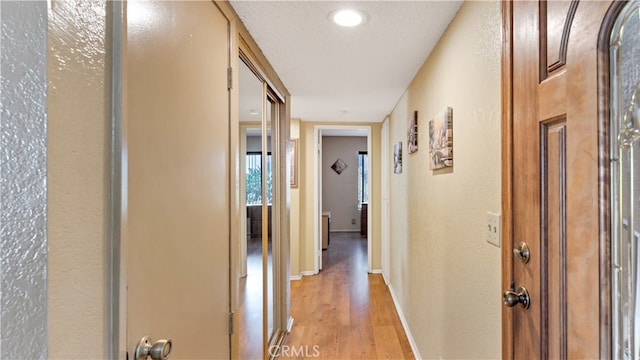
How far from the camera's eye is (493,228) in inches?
44.1

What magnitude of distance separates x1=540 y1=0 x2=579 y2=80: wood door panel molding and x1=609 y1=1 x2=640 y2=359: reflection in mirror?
135 millimetres

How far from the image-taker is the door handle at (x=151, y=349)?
762 millimetres

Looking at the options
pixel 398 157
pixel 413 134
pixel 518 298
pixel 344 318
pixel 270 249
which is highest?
pixel 413 134

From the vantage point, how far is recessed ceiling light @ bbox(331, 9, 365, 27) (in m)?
1.45

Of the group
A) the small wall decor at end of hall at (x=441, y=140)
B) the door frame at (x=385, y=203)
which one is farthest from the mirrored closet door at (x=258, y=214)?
the door frame at (x=385, y=203)

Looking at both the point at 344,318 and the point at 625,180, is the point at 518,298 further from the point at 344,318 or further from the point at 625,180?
the point at 344,318

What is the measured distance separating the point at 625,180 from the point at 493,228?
0.53 meters

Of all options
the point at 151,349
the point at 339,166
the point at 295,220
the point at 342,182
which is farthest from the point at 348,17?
the point at 342,182

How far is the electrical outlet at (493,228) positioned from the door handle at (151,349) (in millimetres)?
1135

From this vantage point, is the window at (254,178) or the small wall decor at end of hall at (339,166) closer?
the window at (254,178)

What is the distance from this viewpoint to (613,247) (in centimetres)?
64

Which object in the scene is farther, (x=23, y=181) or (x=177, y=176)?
(x=177, y=176)

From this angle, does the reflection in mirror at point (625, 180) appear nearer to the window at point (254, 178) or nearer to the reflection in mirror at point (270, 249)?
the window at point (254, 178)

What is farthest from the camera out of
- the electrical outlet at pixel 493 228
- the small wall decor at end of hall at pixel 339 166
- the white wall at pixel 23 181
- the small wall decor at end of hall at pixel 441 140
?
the small wall decor at end of hall at pixel 339 166
